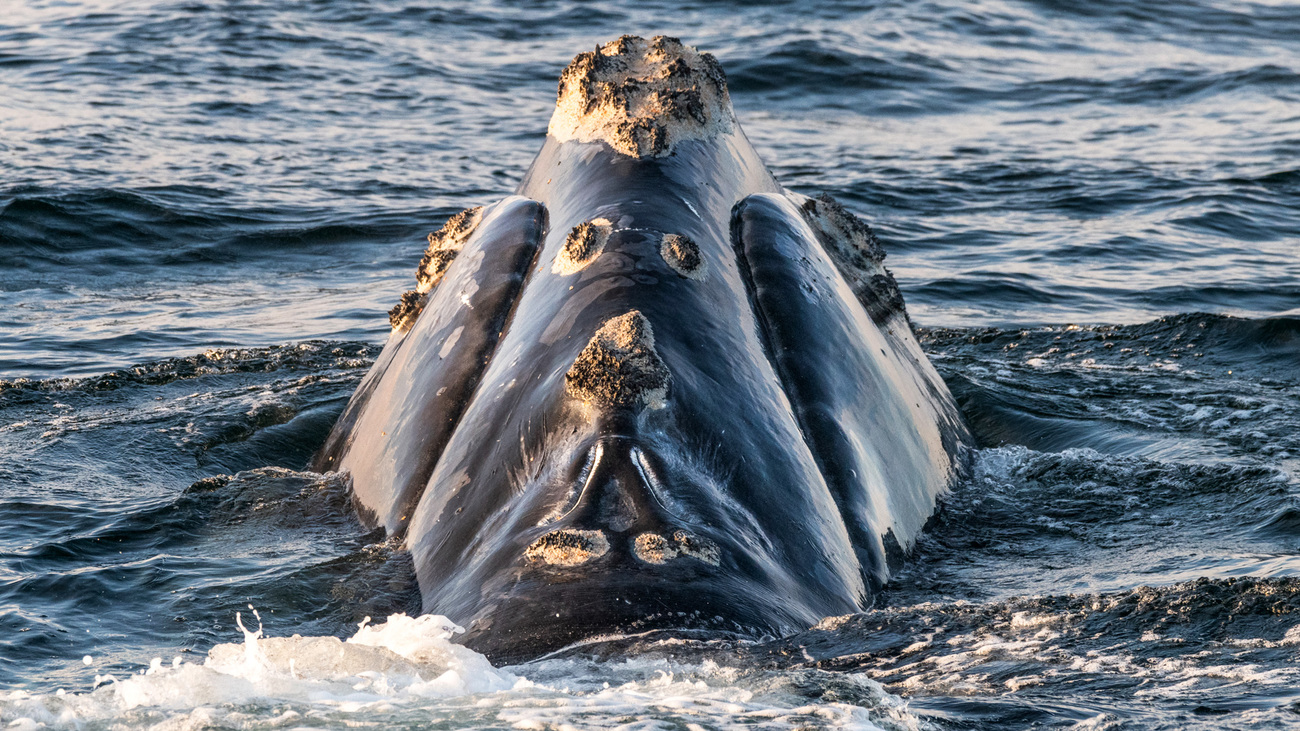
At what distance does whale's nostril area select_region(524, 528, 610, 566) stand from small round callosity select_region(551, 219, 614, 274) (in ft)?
4.89

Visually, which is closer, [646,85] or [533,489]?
[533,489]

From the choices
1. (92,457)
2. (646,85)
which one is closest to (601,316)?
(646,85)

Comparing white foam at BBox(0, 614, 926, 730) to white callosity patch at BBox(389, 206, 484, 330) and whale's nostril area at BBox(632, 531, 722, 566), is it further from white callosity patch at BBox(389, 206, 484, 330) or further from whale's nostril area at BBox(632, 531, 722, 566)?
white callosity patch at BBox(389, 206, 484, 330)

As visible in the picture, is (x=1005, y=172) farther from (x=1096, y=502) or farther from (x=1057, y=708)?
(x=1057, y=708)

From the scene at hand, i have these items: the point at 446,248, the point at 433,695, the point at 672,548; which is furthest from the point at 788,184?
the point at 433,695

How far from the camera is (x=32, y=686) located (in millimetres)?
4664

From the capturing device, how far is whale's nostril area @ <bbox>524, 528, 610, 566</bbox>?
12.7 ft

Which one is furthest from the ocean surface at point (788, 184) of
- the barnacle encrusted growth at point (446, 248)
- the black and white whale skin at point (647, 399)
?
the barnacle encrusted growth at point (446, 248)

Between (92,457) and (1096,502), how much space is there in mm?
4818

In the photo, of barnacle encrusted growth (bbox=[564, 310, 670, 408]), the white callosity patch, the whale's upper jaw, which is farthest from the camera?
the white callosity patch

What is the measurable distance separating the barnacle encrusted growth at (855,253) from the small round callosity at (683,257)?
4.59ft

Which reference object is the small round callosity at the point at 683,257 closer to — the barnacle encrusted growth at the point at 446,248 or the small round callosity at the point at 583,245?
the small round callosity at the point at 583,245

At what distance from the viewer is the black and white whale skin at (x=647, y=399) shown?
12.9 ft

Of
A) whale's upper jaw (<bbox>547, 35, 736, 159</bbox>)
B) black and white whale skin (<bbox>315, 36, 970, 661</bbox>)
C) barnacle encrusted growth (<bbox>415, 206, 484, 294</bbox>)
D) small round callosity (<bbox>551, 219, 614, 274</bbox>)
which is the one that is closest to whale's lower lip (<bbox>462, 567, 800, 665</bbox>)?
black and white whale skin (<bbox>315, 36, 970, 661</bbox>)
